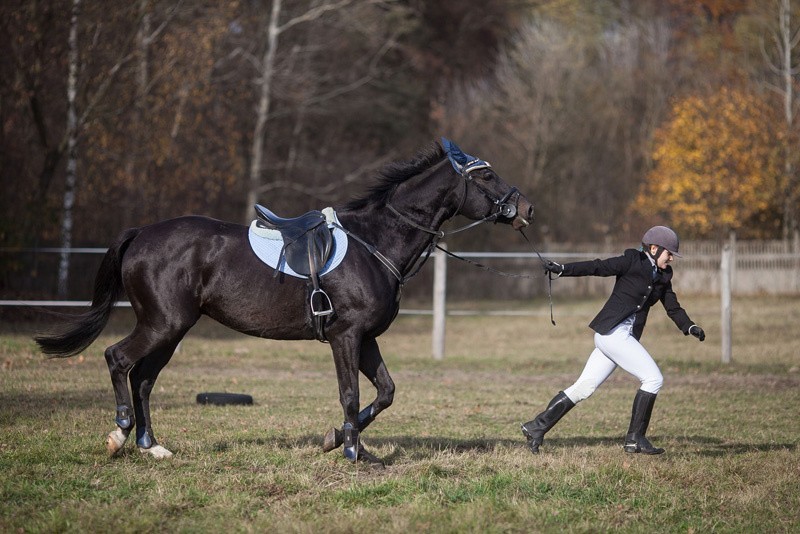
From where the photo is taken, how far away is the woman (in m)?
8.21

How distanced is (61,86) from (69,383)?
12.2m

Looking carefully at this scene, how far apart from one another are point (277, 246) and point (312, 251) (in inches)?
13.9

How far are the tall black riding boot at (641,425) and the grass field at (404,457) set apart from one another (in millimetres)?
202

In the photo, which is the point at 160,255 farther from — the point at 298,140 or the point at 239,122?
the point at 298,140

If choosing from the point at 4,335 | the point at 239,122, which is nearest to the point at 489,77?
the point at 239,122

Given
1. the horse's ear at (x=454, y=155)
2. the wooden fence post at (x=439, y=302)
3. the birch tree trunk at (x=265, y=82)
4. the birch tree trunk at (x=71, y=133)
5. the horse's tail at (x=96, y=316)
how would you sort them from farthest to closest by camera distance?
the birch tree trunk at (x=265, y=82) < the birch tree trunk at (x=71, y=133) < the wooden fence post at (x=439, y=302) < the horse's ear at (x=454, y=155) < the horse's tail at (x=96, y=316)

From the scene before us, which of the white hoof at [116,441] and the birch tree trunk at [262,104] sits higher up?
the birch tree trunk at [262,104]

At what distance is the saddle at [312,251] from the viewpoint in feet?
25.0

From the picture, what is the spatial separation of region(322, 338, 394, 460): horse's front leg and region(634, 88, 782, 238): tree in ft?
97.0

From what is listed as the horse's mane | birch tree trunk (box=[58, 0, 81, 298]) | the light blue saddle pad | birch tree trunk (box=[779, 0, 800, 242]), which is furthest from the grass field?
birch tree trunk (box=[779, 0, 800, 242])

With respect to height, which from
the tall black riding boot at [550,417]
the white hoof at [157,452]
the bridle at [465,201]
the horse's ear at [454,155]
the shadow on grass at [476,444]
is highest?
the horse's ear at [454,155]

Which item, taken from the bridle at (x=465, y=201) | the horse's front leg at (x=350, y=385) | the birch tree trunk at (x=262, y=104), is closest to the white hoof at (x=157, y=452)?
the horse's front leg at (x=350, y=385)

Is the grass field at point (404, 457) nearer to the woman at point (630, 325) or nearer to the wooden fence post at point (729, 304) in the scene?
the woman at point (630, 325)

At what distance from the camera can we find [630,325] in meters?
8.34
